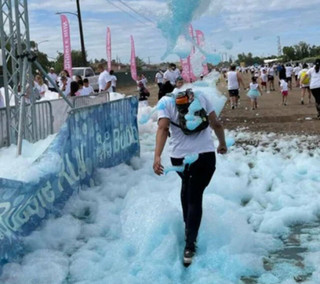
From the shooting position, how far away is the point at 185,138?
4570 mm

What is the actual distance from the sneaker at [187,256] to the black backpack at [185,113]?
1.10m

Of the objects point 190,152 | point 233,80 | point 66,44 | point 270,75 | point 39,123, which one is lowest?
point 190,152

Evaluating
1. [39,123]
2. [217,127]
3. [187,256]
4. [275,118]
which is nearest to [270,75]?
[275,118]

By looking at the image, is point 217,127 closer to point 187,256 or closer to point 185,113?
point 185,113

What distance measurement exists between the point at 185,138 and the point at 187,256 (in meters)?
1.09

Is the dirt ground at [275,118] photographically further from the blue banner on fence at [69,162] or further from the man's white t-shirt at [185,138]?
the man's white t-shirt at [185,138]

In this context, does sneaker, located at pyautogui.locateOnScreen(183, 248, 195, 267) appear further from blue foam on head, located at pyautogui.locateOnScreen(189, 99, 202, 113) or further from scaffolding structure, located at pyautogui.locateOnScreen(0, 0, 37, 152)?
scaffolding structure, located at pyautogui.locateOnScreen(0, 0, 37, 152)

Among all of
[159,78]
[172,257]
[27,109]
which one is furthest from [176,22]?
[159,78]

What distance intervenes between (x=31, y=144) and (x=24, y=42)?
1.73 meters

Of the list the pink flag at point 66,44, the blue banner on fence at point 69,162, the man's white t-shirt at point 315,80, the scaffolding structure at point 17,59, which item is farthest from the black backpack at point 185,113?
the pink flag at point 66,44

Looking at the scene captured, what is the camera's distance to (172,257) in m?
4.64

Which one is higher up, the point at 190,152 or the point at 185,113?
the point at 185,113

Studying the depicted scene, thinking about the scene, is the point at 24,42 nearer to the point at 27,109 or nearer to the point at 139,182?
the point at 27,109

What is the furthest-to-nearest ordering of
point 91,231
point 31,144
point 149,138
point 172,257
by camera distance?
1. point 149,138
2. point 31,144
3. point 91,231
4. point 172,257
